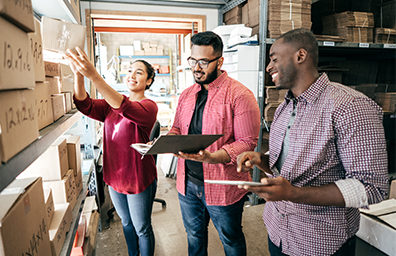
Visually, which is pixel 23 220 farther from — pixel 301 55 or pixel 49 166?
pixel 301 55

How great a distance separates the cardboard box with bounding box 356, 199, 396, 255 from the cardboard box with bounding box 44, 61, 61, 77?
6.53 ft

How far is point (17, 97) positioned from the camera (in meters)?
0.71

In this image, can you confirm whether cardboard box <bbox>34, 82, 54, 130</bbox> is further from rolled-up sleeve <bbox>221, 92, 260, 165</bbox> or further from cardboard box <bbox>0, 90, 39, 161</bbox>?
rolled-up sleeve <bbox>221, 92, 260, 165</bbox>

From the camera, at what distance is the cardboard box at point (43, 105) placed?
104 cm

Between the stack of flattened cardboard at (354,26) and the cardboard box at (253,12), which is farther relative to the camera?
the stack of flattened cardboard at (354,26)

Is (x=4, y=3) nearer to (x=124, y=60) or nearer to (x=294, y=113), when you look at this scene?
(x=294, y=113)

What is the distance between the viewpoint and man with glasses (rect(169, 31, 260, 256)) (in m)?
1.57

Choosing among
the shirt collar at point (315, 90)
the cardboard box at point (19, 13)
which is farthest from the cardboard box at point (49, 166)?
the shirt collar at point (315, 90)

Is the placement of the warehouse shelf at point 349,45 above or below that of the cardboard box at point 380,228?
above

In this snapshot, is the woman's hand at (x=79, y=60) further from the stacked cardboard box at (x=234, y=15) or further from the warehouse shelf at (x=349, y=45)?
the stacked cardboard box at (x=234, y=15)

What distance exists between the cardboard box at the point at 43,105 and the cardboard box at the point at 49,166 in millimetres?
198

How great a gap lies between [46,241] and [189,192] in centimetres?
89

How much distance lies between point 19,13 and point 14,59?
12 centimetres

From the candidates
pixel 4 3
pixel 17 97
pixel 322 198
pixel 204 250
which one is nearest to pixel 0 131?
pixel 17 97
